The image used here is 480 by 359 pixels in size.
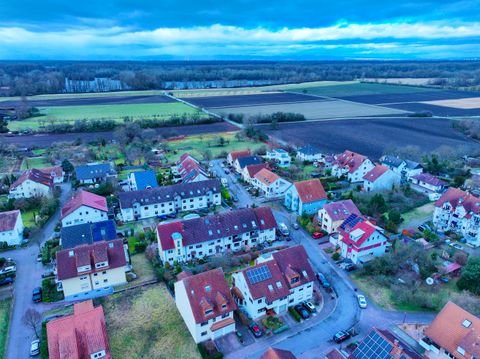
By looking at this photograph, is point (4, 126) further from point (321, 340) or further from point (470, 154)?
point (470, 154)

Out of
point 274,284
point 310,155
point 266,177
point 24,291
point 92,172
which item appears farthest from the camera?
Result: point 310,155

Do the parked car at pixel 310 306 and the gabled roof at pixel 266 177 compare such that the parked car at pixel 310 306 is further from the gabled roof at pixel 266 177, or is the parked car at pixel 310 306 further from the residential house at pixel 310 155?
the residential house at pixel 310 155

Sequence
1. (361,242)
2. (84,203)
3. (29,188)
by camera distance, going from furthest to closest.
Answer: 1. (29,188)
2. (84,203)
3. (361,242)

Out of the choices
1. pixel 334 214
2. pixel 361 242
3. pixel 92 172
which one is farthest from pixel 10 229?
pixel 361 242

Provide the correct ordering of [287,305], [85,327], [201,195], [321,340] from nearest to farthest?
[85,327] → [321,340] → [287,305] → [201,195]

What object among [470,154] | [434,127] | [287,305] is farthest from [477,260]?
[434,127]

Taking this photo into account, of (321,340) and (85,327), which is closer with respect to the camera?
(85,327)

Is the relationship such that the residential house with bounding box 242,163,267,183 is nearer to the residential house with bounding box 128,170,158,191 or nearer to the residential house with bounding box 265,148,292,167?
the residential house with bounding box 265,148,292,167

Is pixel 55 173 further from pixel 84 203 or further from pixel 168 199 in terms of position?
pixel 168 199
